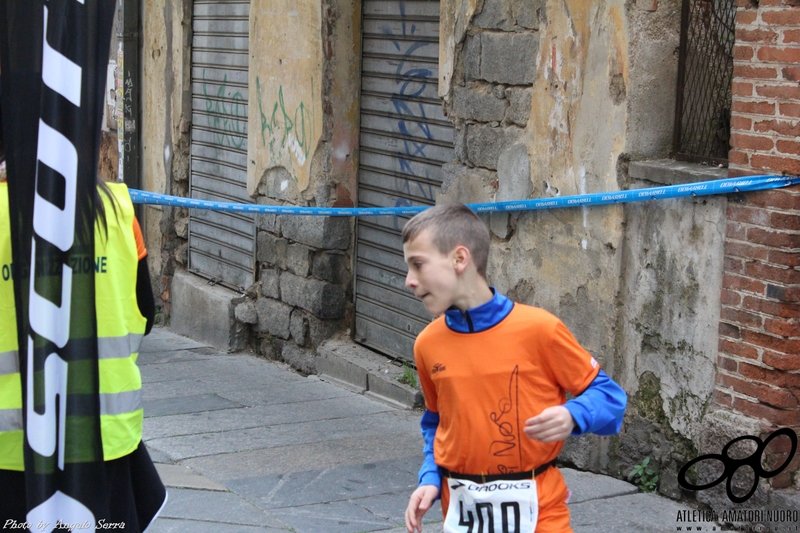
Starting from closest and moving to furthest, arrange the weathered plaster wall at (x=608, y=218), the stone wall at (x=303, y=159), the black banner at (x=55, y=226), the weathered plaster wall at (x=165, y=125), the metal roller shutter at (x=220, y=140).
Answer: the black banner at (x=55, y=226) < the weathered plaster wall at (x=608, y=218) < the stone wall at (x=303, y=159) < the metal roller shutter at (x=220, y=140) < the weathered plaster wall at (x=165, y=125)

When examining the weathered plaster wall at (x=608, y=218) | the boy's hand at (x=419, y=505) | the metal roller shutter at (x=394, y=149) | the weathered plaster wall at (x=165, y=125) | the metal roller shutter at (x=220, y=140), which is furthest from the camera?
the weathered plaster wall at (x=165, y=125)

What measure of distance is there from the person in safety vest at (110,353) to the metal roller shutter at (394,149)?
11.9ft

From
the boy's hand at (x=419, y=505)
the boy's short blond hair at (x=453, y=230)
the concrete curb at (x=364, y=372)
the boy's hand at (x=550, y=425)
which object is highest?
the boy's short blond hair at (x=453, y=230)

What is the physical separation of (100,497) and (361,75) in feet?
16.4

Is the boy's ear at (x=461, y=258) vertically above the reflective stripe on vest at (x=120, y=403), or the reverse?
the boy's ear at (x=461, y=258)

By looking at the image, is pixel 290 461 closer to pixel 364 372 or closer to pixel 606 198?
pixel 364 372

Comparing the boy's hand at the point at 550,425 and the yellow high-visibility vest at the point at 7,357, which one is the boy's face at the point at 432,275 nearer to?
the boy's hand at the point at 550,425

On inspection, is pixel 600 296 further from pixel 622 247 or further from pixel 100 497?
pixel 100 497

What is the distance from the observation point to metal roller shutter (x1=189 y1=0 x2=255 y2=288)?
8.72 metres

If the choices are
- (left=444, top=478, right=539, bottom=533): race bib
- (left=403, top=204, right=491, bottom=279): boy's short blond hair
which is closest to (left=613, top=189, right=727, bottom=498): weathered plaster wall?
(left=403, top=204, right=491, bottom=279): boy's short blond hair

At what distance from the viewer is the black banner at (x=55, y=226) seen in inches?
107

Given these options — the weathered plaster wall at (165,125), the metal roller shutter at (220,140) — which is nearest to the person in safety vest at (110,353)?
the metal roller shutter at (220,140)

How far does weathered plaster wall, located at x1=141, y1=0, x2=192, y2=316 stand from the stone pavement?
88.1 inches

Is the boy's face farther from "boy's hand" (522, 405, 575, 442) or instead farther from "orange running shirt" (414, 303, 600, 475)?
"boy's hand" (522, 405, 575, 442)
